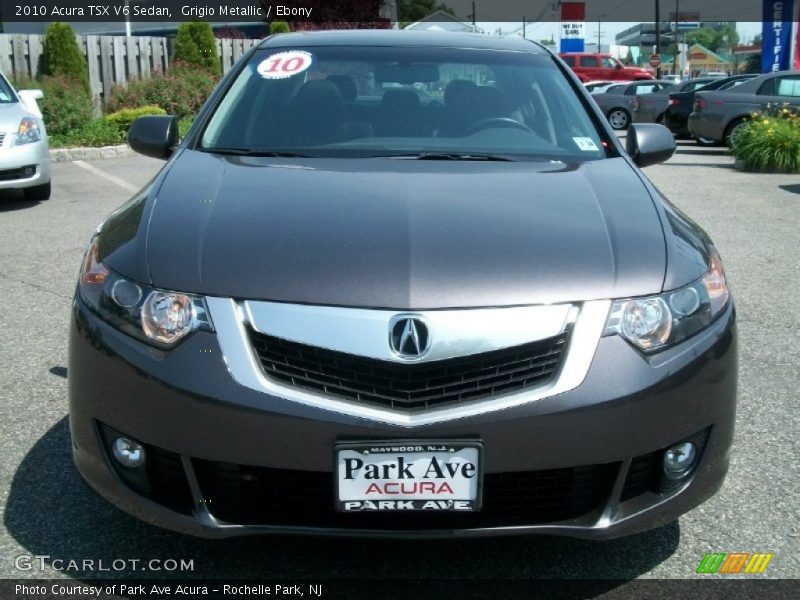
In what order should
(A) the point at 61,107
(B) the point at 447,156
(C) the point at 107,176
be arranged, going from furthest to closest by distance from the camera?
(A) the point at 61,107, (C) the point at 107,176, (B) the point at 447,156

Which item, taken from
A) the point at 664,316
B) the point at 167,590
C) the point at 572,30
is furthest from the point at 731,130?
the point at 572,30

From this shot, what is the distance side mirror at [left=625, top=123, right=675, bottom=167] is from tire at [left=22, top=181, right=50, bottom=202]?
7603 millimetres

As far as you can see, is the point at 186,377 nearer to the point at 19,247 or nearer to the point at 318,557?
the point at 318,557

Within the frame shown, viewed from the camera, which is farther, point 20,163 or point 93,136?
point 93,136

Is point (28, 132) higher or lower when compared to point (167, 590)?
higher

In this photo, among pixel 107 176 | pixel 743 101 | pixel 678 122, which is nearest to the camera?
pixel 107 176

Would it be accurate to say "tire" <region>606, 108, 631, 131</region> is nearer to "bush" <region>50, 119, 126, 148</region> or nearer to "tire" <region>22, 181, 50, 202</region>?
"bush" <region>50, 119, 126, 148</region>

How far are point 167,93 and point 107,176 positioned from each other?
7.17 metres

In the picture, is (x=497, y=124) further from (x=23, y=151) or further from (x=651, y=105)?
(x=651, y=105)

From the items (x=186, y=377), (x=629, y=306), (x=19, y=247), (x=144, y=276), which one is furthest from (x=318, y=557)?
(x=19, y=247)

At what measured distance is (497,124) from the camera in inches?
156

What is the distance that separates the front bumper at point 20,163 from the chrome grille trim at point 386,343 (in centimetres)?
789

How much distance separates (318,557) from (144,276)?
0.94 metres

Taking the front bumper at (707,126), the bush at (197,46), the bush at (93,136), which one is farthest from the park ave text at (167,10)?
the front bumper at (707,126)
